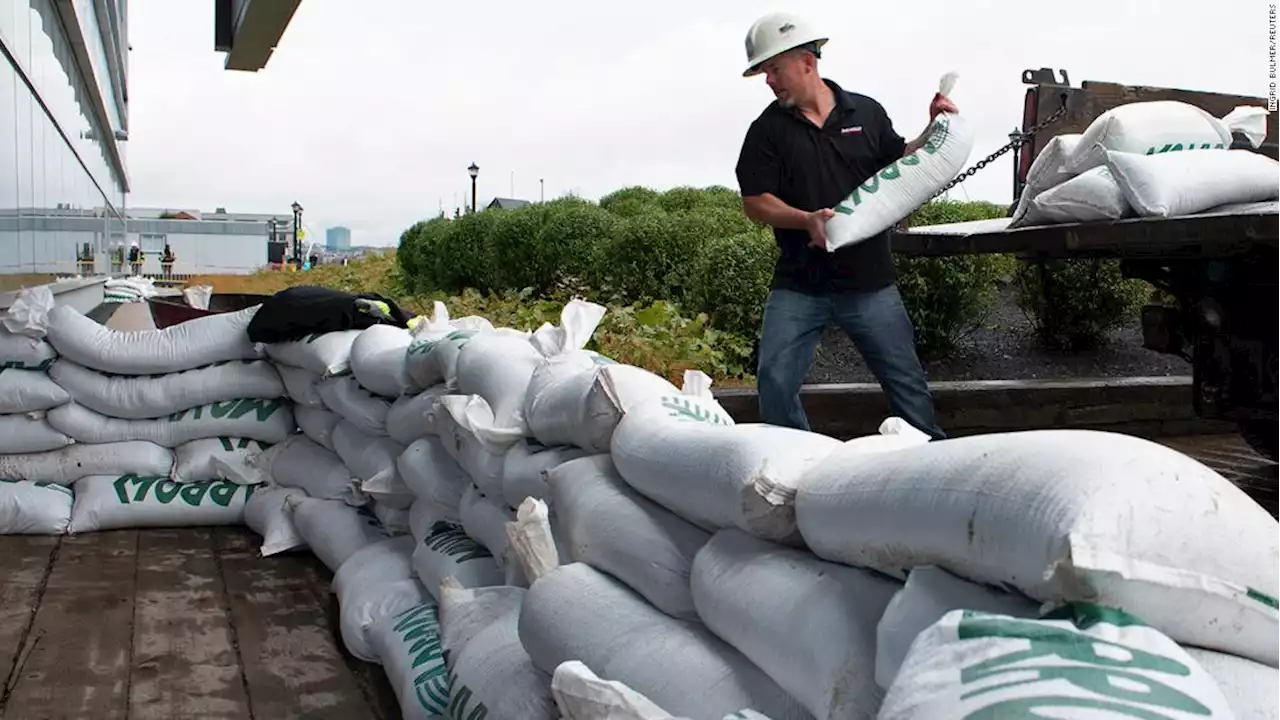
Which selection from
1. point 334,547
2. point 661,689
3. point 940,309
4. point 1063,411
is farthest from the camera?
point 940,309

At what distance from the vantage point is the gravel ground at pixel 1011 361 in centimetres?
915

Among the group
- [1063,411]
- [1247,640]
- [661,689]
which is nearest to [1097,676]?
[1247,640]

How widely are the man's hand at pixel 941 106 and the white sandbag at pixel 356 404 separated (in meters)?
2.02

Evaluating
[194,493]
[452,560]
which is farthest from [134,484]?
[452,560]

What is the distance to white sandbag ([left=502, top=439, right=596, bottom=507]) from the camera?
2.66m

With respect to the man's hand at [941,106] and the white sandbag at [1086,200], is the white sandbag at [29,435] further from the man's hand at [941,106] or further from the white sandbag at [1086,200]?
the white sandbag at [1086,200]

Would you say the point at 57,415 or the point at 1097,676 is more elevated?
the point at 1097,676

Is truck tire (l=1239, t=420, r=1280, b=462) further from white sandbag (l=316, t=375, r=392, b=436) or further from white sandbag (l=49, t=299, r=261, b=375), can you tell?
white sandbag (l=49, t=299, r=261, b=375)

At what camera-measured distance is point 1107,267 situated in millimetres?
9383

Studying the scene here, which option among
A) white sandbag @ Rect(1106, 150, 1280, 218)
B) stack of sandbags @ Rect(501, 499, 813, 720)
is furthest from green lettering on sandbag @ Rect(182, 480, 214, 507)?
white sandbag @ Rect(1106, 150, 1280, 218)

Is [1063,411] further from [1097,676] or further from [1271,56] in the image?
[1097,676]

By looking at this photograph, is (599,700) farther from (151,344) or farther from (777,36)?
(151,344)

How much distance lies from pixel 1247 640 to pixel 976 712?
13.1 inches

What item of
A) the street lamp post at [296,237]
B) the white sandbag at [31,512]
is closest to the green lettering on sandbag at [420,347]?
the white sandbag at [31,512]
